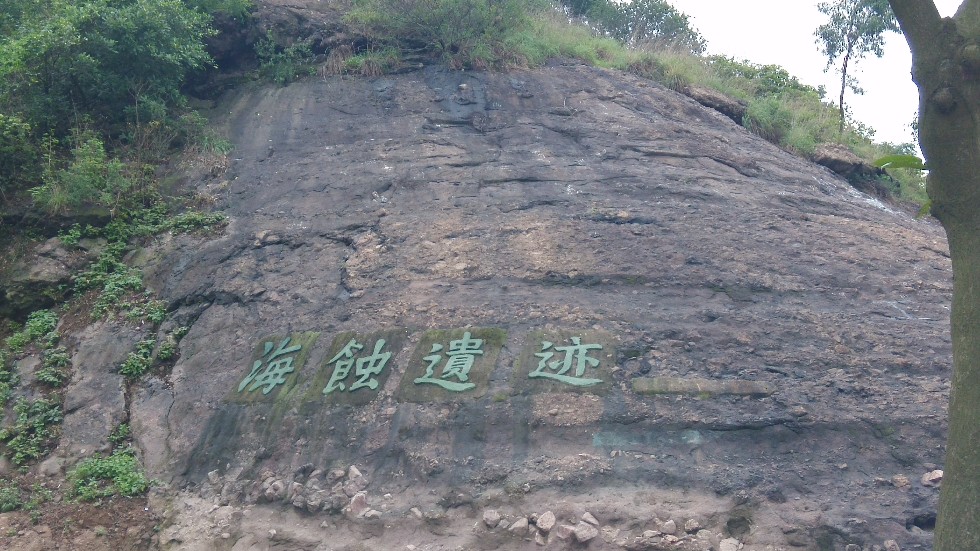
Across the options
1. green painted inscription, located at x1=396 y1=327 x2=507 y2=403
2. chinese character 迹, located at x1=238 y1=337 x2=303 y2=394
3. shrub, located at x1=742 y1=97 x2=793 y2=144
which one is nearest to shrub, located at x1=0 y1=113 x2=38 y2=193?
chinese character 迹, located at x1=238 y1=337 x2=303 y2=394

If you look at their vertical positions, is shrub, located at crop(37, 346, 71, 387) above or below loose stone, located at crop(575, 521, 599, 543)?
below

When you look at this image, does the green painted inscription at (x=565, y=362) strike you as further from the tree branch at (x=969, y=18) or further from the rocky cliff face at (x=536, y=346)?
the tree branch at (x=969, y=18)

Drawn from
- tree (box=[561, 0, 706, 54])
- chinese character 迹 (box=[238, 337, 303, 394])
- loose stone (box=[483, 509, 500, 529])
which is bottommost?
chinese character 迹 (box=[238, 337, 303, 394])

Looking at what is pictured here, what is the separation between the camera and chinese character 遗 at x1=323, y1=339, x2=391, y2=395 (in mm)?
6367

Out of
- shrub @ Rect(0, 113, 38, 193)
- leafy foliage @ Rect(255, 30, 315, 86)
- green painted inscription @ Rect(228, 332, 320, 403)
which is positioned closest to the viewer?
green painted inscription @ Rect(228, 332, 320, 403)

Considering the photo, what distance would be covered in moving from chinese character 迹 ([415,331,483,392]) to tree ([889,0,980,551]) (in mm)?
3511

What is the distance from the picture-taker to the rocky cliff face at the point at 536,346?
17.3 ft

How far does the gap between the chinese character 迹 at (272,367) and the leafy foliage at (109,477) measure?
1.00 meters

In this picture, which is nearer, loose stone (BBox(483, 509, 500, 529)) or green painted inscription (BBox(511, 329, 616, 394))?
loose stone (BBox(483, 509, 500, 529))

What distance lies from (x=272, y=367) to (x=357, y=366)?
2.73ft

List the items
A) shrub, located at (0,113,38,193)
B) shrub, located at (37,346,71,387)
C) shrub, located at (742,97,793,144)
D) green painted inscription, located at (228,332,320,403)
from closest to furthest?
1. green painted inscription, located at (228,332,320,403)
2. shrub, located at (37,346,71,387)
3. shrub, located at (0,113,38,193)
4. shrub, located at (742,97,793,144)

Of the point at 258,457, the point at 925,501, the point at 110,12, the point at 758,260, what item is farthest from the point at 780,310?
the point at 110,12

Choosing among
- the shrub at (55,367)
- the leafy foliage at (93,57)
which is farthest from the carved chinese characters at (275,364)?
the leafy foliage at (93,57)

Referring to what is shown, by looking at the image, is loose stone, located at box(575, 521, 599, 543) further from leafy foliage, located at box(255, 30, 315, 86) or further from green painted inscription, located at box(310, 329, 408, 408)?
leafy foliage, located at box(255, 30, 315, 86)
